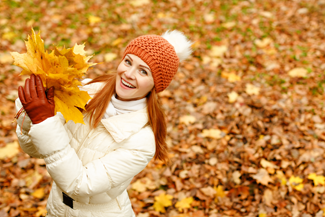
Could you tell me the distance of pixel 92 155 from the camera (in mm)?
1623

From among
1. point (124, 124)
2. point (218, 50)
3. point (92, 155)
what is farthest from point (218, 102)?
point (92, 155)

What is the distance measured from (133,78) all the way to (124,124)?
0.30 metres

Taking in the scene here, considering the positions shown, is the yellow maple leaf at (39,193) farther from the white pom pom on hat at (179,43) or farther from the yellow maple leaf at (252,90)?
the yellow maple leaf at (252,90)

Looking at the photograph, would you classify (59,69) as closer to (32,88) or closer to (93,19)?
(32,88)

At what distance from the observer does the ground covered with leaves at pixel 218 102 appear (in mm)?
2924

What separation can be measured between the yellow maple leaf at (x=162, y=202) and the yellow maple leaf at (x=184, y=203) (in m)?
0.10

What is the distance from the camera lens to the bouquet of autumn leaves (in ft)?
4.23

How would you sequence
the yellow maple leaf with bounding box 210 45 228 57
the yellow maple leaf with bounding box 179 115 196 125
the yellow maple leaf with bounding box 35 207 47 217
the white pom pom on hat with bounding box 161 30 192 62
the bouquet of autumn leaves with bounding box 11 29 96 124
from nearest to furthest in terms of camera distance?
the bouquet of autumn leaves with bounding box 11 29 96 124
the white pom pom on hat with bounding box 161 30 192 62
the yellow maple leaf with bounding box 35 207 47 217
the yellow maple leaf with bounding box 179 115 196 125
the yellow maple leaf with bounding box 210 45 228 57

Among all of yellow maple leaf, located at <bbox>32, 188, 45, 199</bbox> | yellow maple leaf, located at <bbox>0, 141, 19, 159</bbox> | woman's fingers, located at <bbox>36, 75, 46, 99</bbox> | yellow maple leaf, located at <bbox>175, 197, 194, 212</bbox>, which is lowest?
yellow maple leaf, located at <bbox>175, 197, 194, 212</bbox>

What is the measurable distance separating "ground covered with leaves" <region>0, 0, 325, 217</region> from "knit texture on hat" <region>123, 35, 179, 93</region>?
149 centimetres

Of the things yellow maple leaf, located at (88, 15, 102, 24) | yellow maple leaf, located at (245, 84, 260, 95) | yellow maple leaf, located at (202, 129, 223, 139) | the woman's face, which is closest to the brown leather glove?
the woman's face

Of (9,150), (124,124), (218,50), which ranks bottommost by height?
(9,150)

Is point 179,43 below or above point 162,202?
above

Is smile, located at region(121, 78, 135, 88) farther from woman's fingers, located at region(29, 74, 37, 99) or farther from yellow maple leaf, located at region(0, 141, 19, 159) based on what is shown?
yellow maple leaf, located at region(0, 141, 19, 159)
